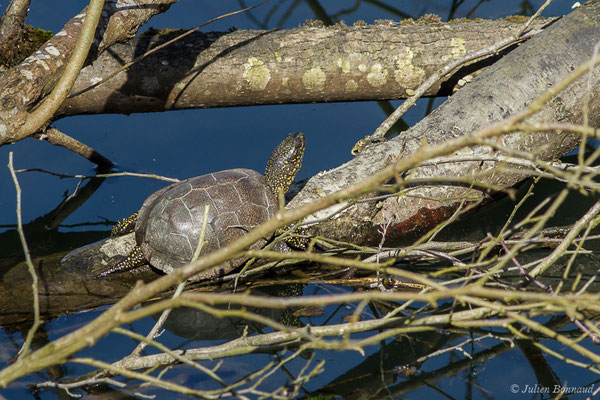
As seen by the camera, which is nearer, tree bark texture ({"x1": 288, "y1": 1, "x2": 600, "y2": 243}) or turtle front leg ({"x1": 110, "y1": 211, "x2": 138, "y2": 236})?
tree bark texture ({"x1": 288, "y1": 1, "x2": 600, "y2": 243})

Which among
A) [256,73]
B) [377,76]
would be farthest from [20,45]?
[377,76]

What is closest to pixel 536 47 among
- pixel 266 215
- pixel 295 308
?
pixel 266 215

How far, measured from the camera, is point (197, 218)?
3.11 m

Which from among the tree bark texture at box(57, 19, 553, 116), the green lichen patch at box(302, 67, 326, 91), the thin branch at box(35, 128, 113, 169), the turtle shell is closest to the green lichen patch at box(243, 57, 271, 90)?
the tree bark texture at box(57, 19, 553, 116)

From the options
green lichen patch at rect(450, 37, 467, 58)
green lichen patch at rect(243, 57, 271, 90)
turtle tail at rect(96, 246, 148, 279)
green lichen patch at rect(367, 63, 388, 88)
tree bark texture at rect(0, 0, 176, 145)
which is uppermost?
green lichen patch at rect(450, 37, 467, 58)

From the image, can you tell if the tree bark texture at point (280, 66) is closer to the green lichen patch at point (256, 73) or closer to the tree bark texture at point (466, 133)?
the green lichen patch at point (256, 73)

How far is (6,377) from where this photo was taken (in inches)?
55.7

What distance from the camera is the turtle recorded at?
309 cm

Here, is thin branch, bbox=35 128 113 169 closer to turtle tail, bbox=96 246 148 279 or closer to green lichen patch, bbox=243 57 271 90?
turtle tail, bbox=96 246 148 279

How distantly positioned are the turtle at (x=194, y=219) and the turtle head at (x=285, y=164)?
17 cm

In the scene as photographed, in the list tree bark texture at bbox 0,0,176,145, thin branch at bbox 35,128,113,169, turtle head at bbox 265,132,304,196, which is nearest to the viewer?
tree bark texture at bbox 0,0,176,145

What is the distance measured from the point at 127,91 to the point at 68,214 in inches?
35.1

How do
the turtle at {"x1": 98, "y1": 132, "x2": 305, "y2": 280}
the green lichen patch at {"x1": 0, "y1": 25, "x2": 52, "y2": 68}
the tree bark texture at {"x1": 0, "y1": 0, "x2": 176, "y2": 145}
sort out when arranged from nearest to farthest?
the tree bark texture at {"x1": 0, "y1": 0, "x2": 176, "y2": 145}, the turtle at {"x1": 98, "y1": 132, "x2": 305, "y2": 280}, the green lichen patch at {"x1": 0, "y1": 25, "x2": 52, "y2": 68}

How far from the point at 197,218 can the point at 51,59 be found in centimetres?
108
